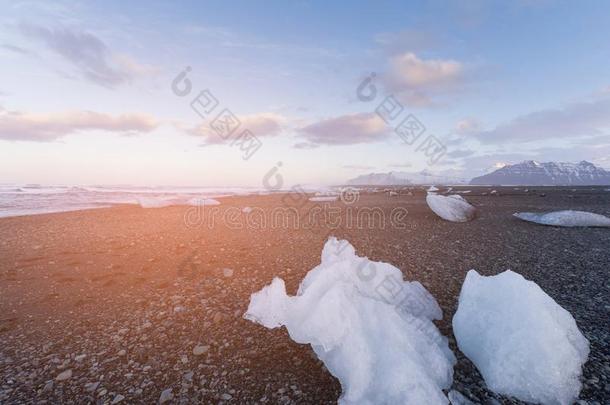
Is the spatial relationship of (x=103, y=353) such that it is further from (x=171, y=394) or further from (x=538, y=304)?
(x=538, y=304)

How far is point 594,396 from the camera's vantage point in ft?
9.55

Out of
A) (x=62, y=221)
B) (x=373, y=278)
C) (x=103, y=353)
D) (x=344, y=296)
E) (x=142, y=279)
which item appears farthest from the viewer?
(x=62, y=221)

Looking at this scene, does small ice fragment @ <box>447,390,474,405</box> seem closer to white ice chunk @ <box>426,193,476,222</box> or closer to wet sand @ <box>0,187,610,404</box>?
wet sand @ <box>0,187,610,404</box>

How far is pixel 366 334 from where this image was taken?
10.8ft

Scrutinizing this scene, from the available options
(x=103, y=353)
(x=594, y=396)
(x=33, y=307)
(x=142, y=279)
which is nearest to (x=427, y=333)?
(x=594, y=396)

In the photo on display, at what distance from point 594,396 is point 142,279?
7079 millimetres

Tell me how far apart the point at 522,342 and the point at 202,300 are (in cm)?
447

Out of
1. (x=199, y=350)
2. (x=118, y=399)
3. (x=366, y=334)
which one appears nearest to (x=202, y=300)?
(x=199, y=350)

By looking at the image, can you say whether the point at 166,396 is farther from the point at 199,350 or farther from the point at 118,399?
the point at 199,350

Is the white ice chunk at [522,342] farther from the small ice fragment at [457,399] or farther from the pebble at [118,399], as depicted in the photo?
the pebble at [118,399]

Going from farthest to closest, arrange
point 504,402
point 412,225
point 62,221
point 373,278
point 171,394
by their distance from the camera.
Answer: point 62,221 → point 412,225 → point 373,278 → point 171,394 → point 504,402

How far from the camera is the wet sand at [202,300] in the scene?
10.6ft

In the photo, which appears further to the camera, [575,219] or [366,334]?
[575,219]

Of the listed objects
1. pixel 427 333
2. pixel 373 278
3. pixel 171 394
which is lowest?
pixel 171 394
